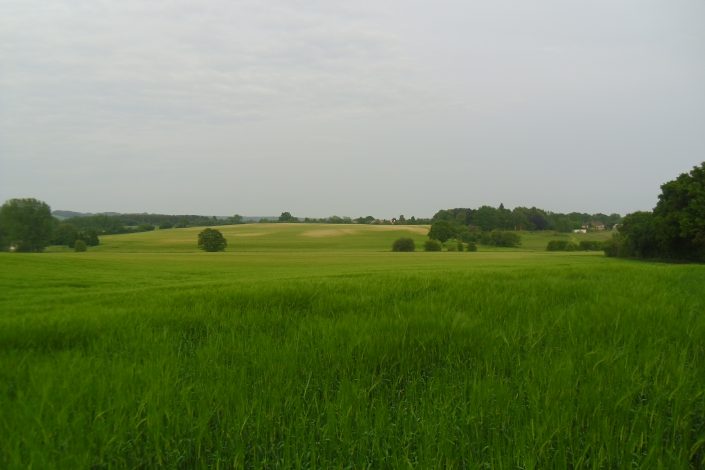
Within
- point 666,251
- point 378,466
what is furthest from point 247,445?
point 666,251

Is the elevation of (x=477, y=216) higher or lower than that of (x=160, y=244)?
higher

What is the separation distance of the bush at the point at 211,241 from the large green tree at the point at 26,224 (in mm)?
24115

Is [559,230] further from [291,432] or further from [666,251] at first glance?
[291,432]

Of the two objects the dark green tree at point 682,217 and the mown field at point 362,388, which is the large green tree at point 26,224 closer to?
the mown field at point 362,388

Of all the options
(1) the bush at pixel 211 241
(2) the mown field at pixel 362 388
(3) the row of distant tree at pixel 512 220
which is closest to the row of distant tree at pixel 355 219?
(3) the row of distant tree at pixel 512 220

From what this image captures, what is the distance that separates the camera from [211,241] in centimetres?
6744

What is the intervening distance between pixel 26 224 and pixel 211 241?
91.4ft

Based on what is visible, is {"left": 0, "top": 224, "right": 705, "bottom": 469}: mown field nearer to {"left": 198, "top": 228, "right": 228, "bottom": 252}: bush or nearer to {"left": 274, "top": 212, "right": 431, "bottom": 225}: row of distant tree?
{"left": 198, "top": 228, "right": 228, "bottom": 252}: bush

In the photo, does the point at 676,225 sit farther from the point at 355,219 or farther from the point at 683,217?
the point at 355,219

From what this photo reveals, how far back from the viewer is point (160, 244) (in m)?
70.6

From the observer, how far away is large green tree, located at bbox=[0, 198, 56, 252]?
62000mm

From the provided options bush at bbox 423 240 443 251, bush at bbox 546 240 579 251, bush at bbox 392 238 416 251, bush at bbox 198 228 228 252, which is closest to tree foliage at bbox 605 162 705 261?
bush at bbox 546 240 579 251

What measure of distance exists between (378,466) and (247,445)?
0.72 m

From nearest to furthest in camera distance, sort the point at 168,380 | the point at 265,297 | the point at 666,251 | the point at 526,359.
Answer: the point at 168,380 → the point at 526,359 → the point at 265,297 → the point at 666,251
